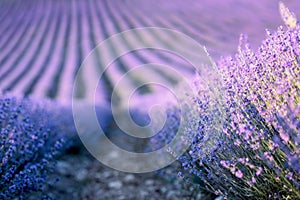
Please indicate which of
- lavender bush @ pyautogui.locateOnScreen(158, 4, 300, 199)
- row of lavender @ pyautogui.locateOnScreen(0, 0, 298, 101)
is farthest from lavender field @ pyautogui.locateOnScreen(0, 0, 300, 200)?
lavender bush @ pyautogui.locateOnScreen(158, 4, 300, 199)

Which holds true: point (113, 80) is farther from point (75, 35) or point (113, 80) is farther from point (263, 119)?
point (263, 119)

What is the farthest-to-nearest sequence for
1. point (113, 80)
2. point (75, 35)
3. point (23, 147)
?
point (113, 80) < point (75, 35) < point (23, 147)

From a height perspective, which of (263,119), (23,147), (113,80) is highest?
(113,80)

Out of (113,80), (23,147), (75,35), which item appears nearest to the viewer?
(23,147)

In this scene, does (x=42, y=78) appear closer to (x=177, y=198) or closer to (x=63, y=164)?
(x=63, y=164)

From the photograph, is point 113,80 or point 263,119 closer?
point 263,119

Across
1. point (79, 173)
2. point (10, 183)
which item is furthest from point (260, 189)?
point (79, 173)

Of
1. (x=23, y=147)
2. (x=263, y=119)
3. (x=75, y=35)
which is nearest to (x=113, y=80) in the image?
(x=75, y=35)

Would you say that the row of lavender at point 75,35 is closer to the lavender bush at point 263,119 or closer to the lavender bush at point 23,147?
the lavender bush at point 23,147

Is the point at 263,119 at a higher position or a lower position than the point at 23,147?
lower
